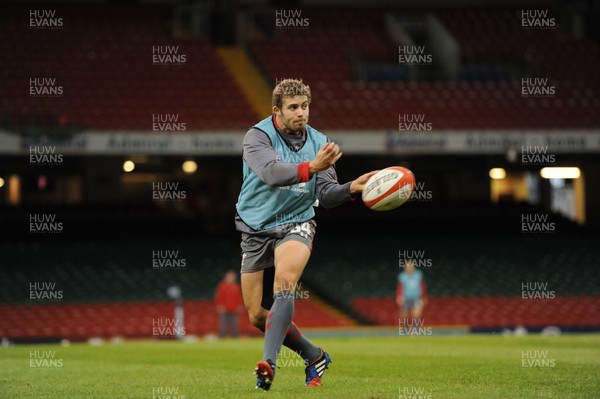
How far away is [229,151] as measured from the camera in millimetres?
26406

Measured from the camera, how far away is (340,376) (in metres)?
9.63

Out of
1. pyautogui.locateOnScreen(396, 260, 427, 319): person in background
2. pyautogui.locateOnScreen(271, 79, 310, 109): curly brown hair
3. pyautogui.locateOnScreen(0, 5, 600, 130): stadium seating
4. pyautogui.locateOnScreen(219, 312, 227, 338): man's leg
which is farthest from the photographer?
pyautogui.locateOnScreen(0, 5, 600, 130): stadium seating

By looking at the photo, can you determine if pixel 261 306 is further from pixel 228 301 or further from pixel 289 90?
pixel 228 301

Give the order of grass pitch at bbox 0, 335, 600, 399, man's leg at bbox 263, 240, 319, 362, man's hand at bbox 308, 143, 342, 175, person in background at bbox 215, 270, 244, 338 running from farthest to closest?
1. person in background at bbox 215, 270, 244, 338
2. grass pitch at bbox 0, 335, 600, 399
3. man's leg at bbox 263, 240, 319, 362
4. man's hand at bbox 308, 143, 342, 175

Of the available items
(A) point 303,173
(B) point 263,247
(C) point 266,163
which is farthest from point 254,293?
(A) point 303,173

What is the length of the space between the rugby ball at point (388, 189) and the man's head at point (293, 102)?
2.55 ft

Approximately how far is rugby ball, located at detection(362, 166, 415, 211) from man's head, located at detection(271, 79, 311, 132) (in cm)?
78

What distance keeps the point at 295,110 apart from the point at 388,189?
1.01 m

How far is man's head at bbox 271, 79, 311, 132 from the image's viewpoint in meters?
8.23

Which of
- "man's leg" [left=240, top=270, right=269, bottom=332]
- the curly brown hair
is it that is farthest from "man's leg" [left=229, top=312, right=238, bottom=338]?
the curly brown hair

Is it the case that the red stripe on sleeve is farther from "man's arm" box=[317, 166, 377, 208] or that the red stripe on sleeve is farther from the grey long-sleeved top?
"man's arm" box=[317, 166, 377, 208]

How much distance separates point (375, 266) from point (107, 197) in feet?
31.3

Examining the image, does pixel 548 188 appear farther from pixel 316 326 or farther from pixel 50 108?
pixel 50 108

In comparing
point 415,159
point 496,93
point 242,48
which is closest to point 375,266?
point 415,159
